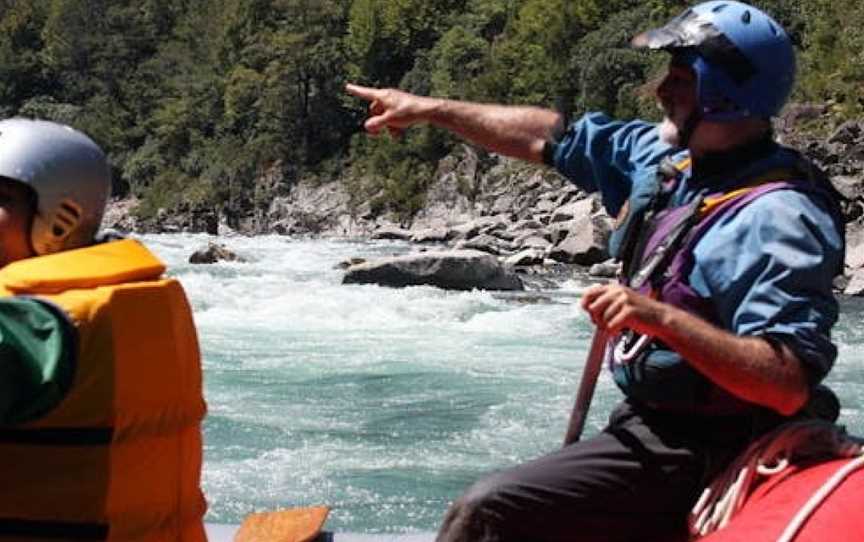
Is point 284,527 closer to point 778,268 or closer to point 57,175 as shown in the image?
point 57,175

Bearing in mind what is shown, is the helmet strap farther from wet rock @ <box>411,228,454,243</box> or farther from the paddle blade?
wet rock @ <box>411,228,454,243</box>

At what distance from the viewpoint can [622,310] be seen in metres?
1.86

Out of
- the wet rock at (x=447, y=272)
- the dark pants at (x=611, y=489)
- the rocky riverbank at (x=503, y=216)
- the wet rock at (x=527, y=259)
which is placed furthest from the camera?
the wet rock at (x=527, y=259)

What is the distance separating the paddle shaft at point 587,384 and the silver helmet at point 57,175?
0.80 metres

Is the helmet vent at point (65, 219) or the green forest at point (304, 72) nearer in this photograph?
the helmet vent at point (65, 219)

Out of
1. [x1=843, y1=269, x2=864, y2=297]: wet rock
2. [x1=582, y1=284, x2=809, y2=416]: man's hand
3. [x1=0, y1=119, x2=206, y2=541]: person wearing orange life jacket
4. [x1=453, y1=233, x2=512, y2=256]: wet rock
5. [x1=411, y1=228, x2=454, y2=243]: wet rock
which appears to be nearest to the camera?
[x1=0, y1=119, x2=206, y2=541]: person wearing orange life jacket

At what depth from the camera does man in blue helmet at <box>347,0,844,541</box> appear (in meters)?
1.92

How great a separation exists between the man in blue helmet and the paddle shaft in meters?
0.04

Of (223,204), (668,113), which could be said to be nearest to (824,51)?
(223,204)

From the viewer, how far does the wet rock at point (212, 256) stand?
20406mm

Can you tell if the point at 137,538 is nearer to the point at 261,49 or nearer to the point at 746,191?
the point at 746,191

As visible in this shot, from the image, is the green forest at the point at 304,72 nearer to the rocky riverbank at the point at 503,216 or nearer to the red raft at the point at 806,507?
the rocky riverbank at the point at 503,216

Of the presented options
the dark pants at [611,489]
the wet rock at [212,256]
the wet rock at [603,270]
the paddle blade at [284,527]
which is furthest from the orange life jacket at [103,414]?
the wet rock at [212,256]

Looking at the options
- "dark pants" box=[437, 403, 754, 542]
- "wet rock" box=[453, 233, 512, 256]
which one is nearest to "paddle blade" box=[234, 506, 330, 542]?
"dark pants" box=[437, 403, 754, 542]
